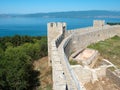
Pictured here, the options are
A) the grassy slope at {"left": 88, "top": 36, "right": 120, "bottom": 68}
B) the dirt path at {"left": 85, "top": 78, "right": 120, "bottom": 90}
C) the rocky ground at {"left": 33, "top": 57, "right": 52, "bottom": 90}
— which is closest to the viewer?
the dirt path at {"left": 85, "top": 78, "right": 120, "bottom": 90}

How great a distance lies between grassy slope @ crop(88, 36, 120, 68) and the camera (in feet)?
61.2

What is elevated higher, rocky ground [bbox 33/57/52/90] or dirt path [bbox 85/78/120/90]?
dirt path [bbox 85/78/120/90]

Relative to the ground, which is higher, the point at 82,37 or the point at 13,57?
the point at 82,37

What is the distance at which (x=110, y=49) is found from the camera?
70.1 feet

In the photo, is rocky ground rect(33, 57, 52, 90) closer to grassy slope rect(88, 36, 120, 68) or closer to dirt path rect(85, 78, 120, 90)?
grassy slope rect(88, 36, 120, 68)

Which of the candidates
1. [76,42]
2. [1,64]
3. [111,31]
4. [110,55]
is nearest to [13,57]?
[1,64]

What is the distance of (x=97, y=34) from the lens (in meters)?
22.9

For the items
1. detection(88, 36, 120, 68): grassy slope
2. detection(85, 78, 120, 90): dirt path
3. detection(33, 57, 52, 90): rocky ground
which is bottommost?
detection(33, 57, 52, 90): rocky ground

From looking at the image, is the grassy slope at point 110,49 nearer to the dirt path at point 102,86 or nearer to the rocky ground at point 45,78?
the dirt path at point 102,86

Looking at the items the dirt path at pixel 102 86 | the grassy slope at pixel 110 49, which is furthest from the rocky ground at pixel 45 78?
the dirt path at pixel 102 86

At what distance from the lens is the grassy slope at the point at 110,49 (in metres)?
18.7

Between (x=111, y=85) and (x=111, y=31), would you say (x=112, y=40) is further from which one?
(x=111, y=85)

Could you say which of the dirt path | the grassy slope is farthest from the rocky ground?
the dirt path

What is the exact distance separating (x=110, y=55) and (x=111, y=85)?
6094 millimetres
